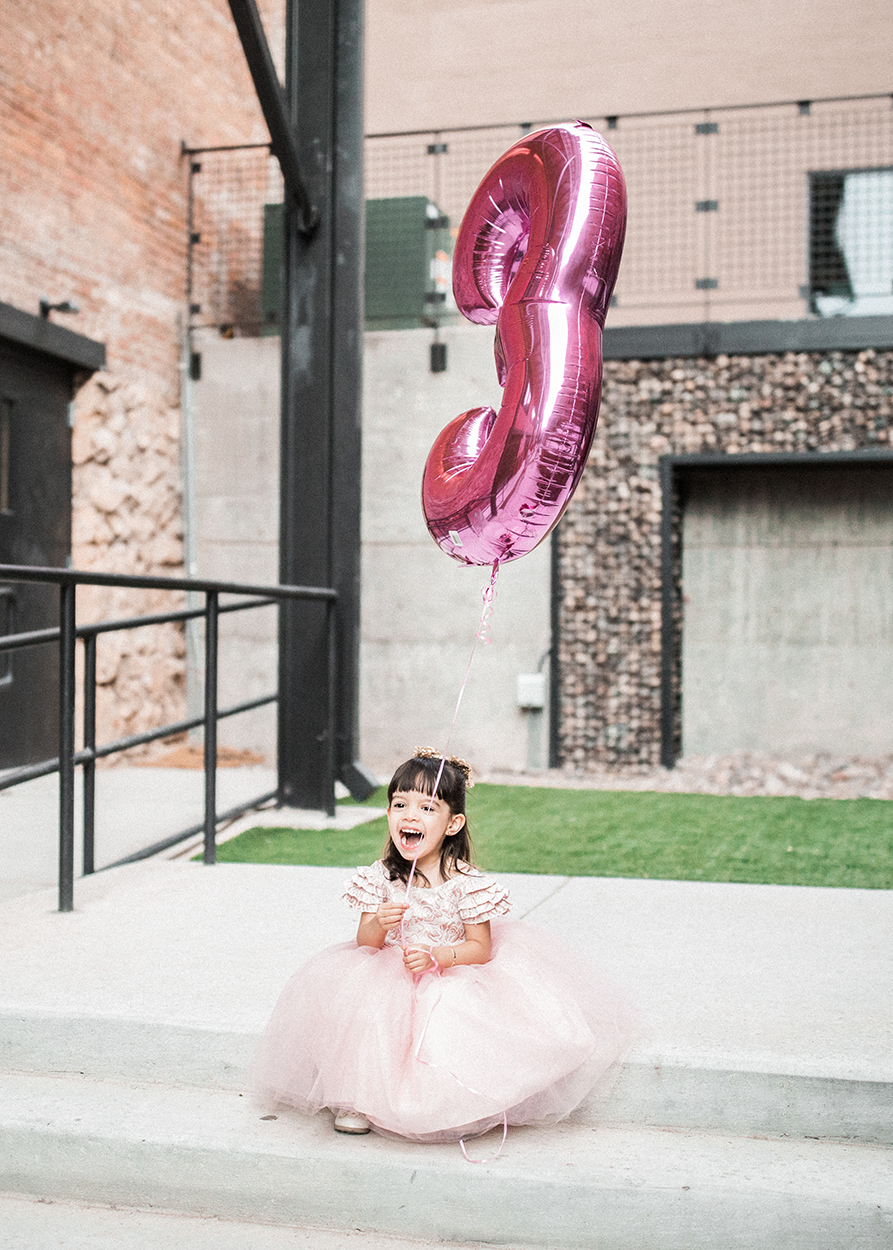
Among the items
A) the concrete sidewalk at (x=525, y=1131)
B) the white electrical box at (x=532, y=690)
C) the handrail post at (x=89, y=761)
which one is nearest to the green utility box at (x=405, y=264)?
the white electrical box at (x=532, y=690)

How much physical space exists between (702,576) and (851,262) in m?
2.57

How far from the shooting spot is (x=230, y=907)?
379 cm

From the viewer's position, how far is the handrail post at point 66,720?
354cm

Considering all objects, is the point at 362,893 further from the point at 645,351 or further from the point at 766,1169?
the point at 645,351

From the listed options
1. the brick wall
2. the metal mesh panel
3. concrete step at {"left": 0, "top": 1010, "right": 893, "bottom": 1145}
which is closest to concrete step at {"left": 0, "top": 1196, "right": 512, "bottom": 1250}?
concrete step at {"left": 0, "top": 1010, "right": 893, "bottom": 1145}

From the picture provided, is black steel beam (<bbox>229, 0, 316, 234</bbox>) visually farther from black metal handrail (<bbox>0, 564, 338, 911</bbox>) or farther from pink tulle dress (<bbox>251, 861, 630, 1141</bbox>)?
pink tulle dress (<bbox>251, 861, 630, 1141</bbox>)

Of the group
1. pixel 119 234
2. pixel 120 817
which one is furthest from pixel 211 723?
pixel 119 234

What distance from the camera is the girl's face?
8.04 feet

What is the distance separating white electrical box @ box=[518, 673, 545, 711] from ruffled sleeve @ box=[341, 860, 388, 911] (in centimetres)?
629

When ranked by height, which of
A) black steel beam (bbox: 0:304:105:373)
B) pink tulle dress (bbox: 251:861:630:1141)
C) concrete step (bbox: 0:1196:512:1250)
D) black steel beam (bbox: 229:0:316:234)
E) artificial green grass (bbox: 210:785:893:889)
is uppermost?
black steel beam (bbox: 229:0:316:234)


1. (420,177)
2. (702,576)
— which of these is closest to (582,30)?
(420,177)

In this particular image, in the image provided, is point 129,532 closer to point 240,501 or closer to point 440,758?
point 240,501

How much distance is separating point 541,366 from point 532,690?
20.9 feet

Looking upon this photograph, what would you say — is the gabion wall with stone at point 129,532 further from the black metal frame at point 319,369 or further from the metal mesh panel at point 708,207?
the black metal frame at point 319,369
